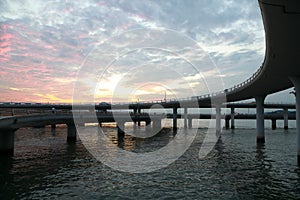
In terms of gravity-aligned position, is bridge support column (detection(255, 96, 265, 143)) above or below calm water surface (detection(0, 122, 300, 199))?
above

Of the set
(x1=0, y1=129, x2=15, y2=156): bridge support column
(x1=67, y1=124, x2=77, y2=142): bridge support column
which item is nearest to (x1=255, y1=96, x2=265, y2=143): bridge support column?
(x1=67, y1=124, x2=77, y2=142): bridge support column

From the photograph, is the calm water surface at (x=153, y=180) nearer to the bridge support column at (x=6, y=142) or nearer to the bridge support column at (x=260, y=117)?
the bridge support column at (x=6, y=142)

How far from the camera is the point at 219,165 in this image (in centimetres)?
3197

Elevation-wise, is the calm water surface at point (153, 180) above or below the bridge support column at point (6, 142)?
below

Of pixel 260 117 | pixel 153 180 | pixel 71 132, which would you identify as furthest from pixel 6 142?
pixel 260 117

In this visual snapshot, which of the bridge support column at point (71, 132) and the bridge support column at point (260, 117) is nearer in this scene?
the bridge support column at point (71, 132)

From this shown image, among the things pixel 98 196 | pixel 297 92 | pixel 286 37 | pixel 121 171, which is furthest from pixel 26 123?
pixel 297 92

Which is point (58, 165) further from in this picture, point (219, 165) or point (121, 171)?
point (219, 165)

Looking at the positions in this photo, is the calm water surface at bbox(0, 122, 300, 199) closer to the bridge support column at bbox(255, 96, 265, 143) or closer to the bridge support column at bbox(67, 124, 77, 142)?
the bridge support column at bbox(67, 124, 77, 142)

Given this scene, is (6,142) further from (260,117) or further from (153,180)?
(260,117)

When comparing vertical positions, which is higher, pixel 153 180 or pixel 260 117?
pixel 260 117

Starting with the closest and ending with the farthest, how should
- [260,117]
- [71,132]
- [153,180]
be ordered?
[153,180] → [71,132] → [260,117]

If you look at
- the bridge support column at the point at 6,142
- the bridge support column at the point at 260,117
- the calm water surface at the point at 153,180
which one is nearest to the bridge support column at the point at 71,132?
the bridge support column at the point at 6,142

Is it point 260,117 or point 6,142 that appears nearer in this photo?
point 6,142
